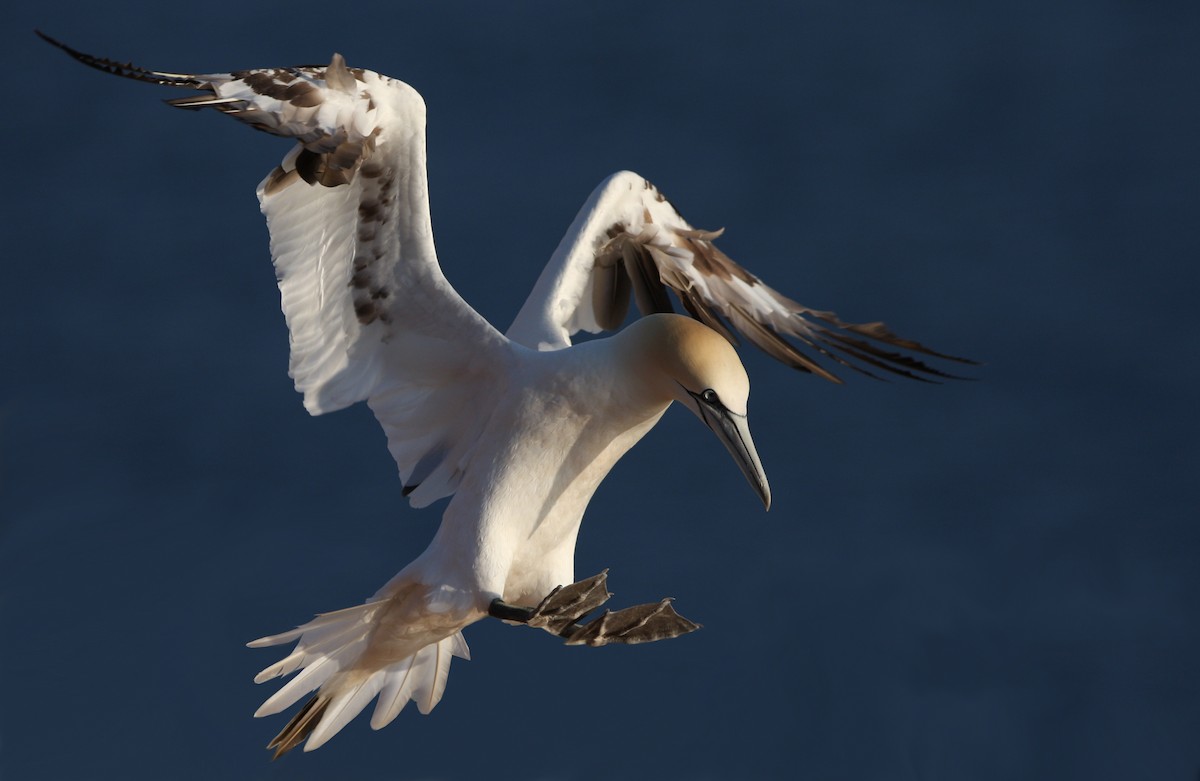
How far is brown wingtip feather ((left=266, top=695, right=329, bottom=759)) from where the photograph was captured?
7.95 meters

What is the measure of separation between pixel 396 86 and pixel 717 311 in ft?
5.60

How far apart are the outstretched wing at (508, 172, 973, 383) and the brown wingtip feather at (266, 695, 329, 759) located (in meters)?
1.67

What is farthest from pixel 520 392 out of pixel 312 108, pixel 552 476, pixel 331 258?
pixel 312 108

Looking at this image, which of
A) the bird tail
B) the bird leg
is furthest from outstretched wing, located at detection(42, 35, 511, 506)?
the bird leg

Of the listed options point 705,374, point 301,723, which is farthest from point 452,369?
point 301,723

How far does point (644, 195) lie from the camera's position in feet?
27.6

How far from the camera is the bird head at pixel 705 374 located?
692 cm

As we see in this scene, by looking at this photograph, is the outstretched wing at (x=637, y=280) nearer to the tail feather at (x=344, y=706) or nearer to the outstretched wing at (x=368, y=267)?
the outstretched wing at (x=368, y=267)

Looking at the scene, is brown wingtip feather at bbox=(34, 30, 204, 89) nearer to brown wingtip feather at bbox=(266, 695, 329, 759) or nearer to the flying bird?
the flying bird

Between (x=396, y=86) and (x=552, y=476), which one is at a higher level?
(x=396, y=86)

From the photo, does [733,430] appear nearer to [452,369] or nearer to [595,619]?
[595,619]

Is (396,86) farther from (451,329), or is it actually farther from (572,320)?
(572,320)

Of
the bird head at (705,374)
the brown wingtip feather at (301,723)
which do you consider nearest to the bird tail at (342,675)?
the brown wingtip feather at (301,723)

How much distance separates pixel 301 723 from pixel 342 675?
269 mm
